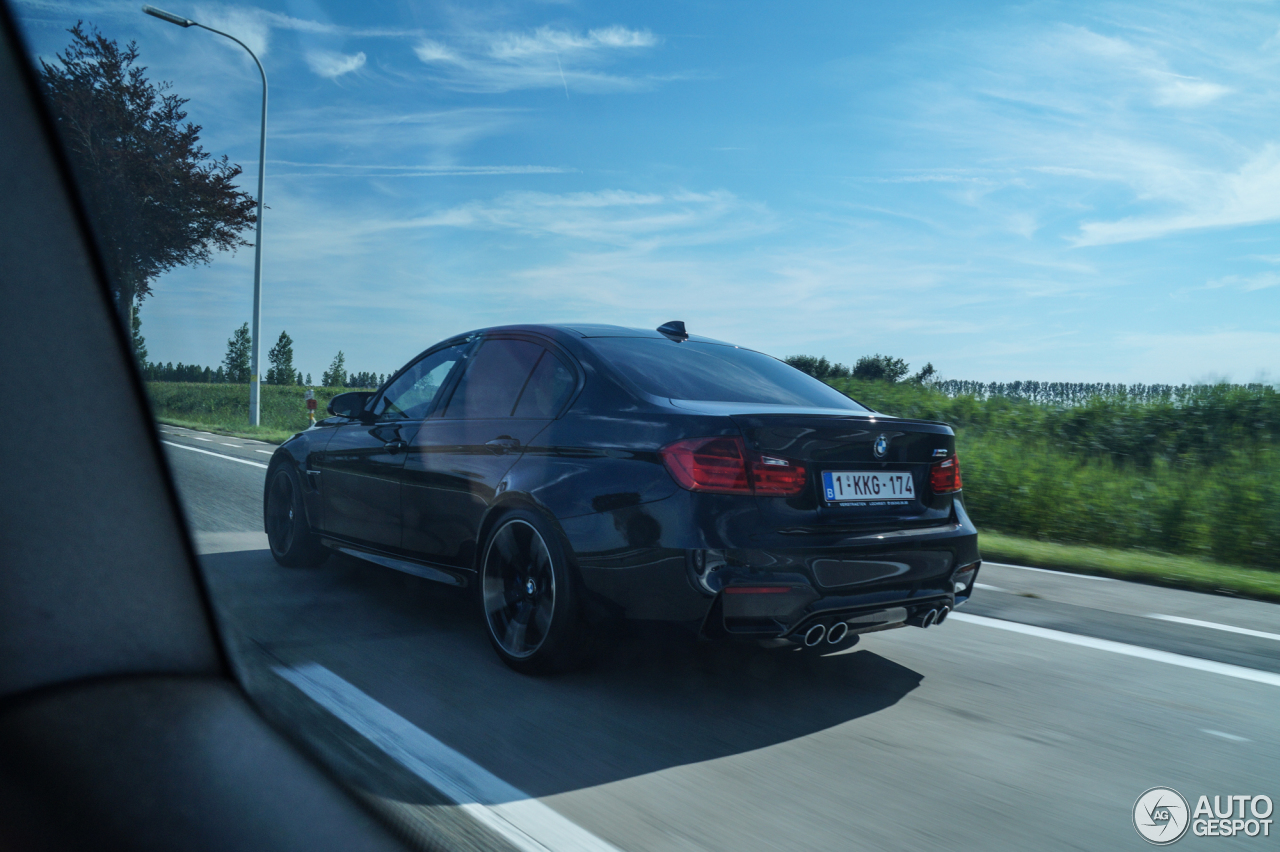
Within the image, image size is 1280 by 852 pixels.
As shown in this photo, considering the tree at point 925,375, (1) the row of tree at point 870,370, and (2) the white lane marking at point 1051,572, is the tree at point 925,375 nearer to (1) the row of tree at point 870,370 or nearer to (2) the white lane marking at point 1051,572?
(1) the row of tree at point 870,370

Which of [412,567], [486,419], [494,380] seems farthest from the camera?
[412,567]

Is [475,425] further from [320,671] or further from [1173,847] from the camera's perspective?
[1173,847]

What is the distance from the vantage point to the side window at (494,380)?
14.9 ft

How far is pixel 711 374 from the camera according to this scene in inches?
174

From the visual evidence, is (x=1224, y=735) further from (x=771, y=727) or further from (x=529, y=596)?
(x=529, y=596)

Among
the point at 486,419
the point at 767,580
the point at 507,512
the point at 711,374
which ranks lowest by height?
the point at 767,580

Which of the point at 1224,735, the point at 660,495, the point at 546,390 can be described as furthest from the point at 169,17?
the point at 1224,735

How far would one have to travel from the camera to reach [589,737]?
3.30m

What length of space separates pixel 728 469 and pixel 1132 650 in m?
2.72

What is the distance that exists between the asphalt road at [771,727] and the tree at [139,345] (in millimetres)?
278

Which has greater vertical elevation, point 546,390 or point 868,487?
point 546,390

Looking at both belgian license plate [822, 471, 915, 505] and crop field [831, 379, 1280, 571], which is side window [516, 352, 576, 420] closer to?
belgian license plate [822, 471, 915, 505]

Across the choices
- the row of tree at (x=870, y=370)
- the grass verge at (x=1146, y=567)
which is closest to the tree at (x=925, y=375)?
the row of tree at (x=870, y=370)

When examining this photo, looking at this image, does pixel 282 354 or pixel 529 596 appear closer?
pixel 529 596
